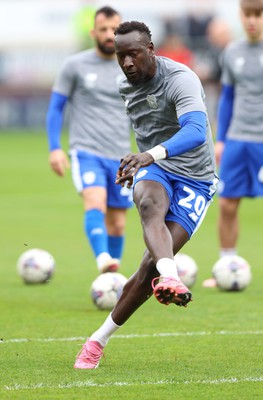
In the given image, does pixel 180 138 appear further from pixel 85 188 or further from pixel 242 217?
pixel 242 217

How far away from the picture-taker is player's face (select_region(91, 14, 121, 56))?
1028 cm

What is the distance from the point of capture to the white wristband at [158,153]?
258 inches

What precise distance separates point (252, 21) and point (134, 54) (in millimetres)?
4142

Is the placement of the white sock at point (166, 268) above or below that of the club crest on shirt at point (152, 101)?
below

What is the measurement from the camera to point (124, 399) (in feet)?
19.9

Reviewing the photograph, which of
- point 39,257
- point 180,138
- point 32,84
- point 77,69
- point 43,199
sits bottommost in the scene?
point 32,84

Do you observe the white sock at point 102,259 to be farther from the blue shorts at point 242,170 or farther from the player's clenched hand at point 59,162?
the blue shorts at point 242,170

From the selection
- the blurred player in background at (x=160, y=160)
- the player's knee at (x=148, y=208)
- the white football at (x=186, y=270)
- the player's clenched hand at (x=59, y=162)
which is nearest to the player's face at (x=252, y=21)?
the player's clenched hand at (x=59, y=162)

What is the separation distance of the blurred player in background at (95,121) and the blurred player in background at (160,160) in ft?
10.2

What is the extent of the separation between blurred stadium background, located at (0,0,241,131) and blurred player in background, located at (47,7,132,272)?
70.4 ft

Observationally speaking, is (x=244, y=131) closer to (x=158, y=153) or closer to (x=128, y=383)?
(x=158, y=153)

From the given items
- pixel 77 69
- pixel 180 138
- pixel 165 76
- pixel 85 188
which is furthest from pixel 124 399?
pixel 77 69

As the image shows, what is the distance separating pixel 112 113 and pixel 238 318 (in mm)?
2728

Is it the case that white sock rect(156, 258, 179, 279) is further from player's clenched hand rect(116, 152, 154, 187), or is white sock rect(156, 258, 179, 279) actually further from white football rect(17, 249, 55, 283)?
white football rect(17, 249, 55, 283)
